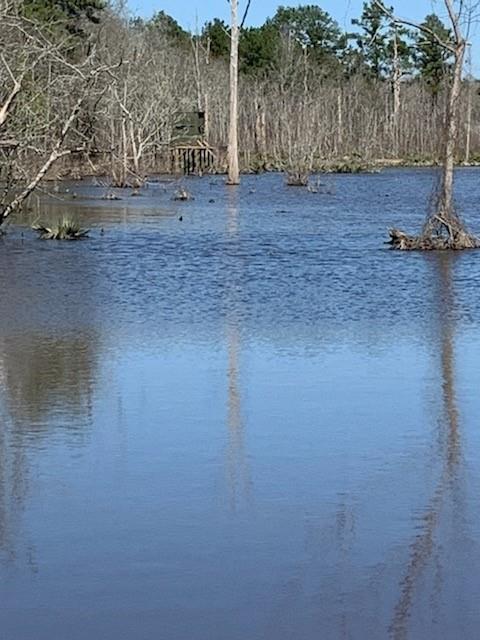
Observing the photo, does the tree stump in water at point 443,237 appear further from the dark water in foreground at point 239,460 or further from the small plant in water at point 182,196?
the small plant in water at point 182,196

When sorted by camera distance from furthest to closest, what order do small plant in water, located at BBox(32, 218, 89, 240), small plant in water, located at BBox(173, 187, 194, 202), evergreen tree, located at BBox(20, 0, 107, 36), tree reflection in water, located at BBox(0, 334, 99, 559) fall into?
evergreen tree, located at BBox(20, 0, 107, 36) → small plant in water, located at BBox(173, 187, 194, 202) → small plant in water, located at BBox(32, 218, 89, 240) → tree reflection in water, located at BBox(0, 334, 99, 559)

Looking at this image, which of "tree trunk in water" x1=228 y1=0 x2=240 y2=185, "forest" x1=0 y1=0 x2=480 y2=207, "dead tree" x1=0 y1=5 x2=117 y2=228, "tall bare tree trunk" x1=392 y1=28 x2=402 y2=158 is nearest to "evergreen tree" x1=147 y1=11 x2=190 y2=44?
"forest" x1=0 y1=0 x2=480 y2=207

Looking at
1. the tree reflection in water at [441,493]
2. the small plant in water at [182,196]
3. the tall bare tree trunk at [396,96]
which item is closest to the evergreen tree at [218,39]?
the tall bare tree trunk at [396,96]

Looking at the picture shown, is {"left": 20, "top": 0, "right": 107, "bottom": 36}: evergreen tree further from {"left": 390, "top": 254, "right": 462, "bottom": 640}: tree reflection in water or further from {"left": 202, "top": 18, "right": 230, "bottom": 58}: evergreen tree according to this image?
{"left": 390, "top": 254, "right": 462, "bottom": 640}: tree reflection in water

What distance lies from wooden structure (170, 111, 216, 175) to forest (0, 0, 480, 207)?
1.36 ft

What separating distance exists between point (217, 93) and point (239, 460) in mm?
67859

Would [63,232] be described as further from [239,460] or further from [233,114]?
[233,114]

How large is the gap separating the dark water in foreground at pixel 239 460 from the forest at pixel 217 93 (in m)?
7.42

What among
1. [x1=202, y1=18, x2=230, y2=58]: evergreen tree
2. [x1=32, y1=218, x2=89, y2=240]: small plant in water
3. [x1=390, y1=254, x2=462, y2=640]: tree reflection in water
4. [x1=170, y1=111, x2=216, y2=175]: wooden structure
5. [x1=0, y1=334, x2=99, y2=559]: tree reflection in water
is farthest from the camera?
[x1=202, y1=18, x2=230, y2=58]: evergreen tree

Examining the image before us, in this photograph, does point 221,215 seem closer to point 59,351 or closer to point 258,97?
point 59,351

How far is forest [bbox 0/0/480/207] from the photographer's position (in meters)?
23.3

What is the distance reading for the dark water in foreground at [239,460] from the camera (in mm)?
5176

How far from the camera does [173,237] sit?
2412 cm

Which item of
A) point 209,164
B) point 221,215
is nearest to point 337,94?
point 209,164
